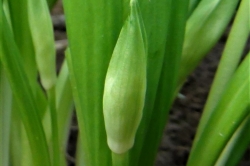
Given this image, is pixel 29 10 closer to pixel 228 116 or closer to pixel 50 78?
pixel 50 78

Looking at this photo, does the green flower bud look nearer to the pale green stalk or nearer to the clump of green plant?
the clump of green plant

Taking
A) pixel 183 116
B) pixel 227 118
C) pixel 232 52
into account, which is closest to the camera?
pixel 227 118

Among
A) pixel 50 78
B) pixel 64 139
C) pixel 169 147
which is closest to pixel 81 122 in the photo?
pixel 50 78

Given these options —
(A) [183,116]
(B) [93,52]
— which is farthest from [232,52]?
(A) [183,116]

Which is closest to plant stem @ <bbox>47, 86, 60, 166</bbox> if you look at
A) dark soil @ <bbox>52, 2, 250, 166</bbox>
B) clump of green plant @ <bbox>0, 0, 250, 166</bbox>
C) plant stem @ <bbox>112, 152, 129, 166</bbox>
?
clump of green plant @ <bbox>0, 0, 250, 166</bbox>

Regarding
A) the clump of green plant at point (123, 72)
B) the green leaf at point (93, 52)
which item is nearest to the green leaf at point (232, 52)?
the clump of green plant at point (123, 72)

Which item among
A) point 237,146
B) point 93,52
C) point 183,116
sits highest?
point 93,52

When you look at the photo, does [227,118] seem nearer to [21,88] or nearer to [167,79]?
[167,79]

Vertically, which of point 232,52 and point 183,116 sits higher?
point 232,52
